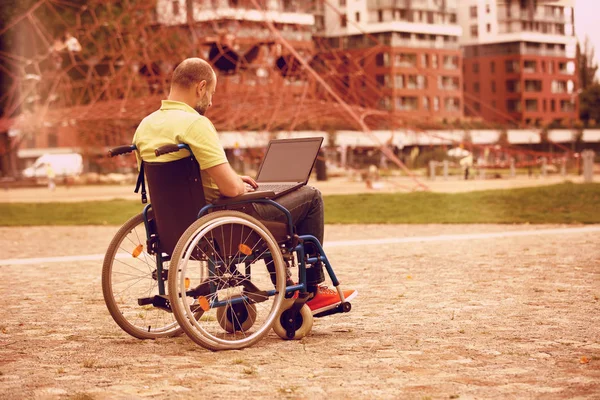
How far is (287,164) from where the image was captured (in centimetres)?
626

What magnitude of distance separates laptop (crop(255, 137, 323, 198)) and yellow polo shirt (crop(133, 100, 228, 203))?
1.34ft

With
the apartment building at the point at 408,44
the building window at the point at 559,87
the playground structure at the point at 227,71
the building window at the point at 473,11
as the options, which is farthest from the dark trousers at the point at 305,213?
the building window at the point at 559,87

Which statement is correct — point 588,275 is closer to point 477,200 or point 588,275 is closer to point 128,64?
point 477,200

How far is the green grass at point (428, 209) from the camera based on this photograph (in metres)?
17.8

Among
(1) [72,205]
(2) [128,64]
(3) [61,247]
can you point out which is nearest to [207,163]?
(3) [61,247]

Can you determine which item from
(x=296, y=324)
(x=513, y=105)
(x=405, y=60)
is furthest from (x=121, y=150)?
(x=513, y=105)

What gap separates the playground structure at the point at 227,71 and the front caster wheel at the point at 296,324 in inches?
903

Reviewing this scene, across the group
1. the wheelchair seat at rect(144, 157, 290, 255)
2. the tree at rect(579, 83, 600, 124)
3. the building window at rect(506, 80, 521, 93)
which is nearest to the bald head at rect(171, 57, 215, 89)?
the wheelchair seat at rect(144, 157, 290, 255)

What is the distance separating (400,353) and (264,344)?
0.83 m

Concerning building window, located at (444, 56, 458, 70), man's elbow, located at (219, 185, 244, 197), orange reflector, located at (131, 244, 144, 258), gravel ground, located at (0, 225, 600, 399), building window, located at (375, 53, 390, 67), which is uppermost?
building window, located at (375, 53, 390, 67)

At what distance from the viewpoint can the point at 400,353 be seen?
5.43 meters

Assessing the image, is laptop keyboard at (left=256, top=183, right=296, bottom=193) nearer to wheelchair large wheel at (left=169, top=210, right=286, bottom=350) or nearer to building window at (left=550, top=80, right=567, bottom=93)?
wheelchair large wheel at (left=169, top=210, right=286, bottom=350)

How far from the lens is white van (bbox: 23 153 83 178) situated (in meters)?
44.0

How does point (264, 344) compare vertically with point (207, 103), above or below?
below
